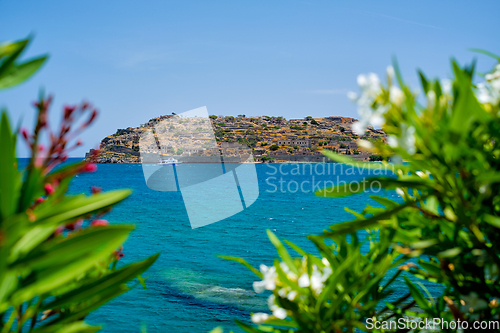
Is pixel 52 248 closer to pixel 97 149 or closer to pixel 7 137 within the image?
pixel 7 137

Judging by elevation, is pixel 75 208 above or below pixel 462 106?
below

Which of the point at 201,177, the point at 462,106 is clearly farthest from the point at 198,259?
the point at 201,177

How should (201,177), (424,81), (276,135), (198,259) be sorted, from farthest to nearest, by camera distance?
(201,177)
(276,135)
(198,259)
(424,81)

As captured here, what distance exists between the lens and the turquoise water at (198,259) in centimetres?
1130

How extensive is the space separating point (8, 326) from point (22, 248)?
9.2 inches

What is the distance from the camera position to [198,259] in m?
18.3

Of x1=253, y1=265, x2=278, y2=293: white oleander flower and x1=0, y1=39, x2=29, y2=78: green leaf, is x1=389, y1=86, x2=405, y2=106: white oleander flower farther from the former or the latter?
x1=0, y1=39, x2=29, y2=78: green leaf

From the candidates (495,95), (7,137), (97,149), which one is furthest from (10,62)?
(495,95)

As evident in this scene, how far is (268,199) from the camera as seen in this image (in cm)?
4097

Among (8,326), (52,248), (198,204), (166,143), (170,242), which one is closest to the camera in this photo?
(52,248)

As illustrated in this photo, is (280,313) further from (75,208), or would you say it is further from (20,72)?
(20,72)

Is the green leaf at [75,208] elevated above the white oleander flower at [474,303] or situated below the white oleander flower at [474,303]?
above
